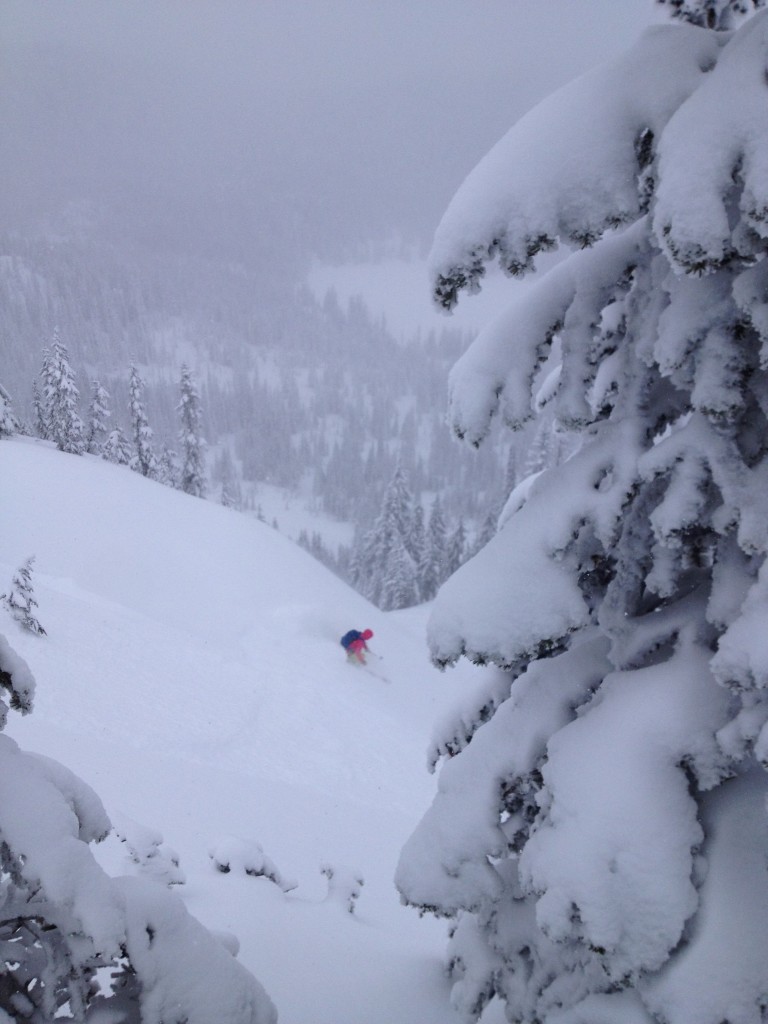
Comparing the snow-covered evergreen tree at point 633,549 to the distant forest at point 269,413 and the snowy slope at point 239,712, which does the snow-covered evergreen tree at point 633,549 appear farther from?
the distant forest at point 269,413

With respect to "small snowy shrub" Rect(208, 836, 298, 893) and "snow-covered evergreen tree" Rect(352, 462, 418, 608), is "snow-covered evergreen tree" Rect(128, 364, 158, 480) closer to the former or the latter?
"snow-covered evergreen tree" Rect(352, 462, 418, 608)

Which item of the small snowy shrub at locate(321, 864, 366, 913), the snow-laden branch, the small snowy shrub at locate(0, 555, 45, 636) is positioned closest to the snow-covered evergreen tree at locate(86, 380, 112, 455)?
the small snowy shrub at locate(0, 555, 45, 636)

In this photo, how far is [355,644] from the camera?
21.3m

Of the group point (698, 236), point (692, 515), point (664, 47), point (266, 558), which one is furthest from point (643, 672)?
point (266, 558)

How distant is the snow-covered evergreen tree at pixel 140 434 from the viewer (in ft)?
127

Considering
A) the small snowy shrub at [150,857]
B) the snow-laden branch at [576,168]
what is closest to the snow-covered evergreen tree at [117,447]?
the small snowy shrub at [150,857]

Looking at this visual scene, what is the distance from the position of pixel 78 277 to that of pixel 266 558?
173036 mm

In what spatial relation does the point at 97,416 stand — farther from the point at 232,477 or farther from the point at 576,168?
the point at 232,477

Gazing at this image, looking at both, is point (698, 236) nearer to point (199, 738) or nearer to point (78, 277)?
point (199, 738)

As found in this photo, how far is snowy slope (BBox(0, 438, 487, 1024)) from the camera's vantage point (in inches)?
240

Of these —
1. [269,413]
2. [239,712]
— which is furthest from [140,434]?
[269,413]

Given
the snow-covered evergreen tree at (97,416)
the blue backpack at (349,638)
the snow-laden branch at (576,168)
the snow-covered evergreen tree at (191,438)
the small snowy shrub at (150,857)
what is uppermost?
Answer: the snow-covered evergreen tree at (97,416)

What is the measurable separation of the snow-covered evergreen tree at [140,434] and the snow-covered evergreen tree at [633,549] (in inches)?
1579

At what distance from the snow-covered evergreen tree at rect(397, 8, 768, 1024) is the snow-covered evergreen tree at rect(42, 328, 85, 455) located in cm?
3674
